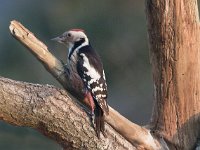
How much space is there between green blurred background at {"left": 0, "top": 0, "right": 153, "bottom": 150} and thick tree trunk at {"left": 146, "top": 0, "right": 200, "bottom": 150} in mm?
4161

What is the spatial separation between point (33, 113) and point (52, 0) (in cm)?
576

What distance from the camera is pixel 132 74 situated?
8391 millimetres

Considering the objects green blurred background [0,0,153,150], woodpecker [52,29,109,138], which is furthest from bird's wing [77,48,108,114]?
green blurred background [0,0,153,150]

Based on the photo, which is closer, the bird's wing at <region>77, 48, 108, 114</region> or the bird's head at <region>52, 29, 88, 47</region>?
the bird's wing at <region>77, 48, 108, 114</region>

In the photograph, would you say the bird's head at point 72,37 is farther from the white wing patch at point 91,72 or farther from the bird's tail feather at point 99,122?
the bird's tail feather at point 99,122

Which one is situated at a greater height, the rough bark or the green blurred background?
the rough bark

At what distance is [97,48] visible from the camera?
8.00 metres

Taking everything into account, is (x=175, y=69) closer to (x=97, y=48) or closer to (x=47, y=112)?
(x=47, y=112)

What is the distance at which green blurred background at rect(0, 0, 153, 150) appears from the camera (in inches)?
307

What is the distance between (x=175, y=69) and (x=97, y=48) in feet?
15.0

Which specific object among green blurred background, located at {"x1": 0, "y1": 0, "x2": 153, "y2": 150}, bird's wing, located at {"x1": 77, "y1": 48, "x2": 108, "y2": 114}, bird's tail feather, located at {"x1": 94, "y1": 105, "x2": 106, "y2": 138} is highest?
bird's wing, located at {"x1": 77, "y1": 48, "x2": 108, "y2": 114}

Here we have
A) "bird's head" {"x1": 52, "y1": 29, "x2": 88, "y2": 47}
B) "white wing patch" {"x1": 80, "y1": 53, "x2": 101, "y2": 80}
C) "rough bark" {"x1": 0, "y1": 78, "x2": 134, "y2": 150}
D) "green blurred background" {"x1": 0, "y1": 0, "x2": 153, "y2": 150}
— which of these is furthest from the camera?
"green blurred background" {"x1": 0, "y1": 0, "x2": 153, "y2": 150}

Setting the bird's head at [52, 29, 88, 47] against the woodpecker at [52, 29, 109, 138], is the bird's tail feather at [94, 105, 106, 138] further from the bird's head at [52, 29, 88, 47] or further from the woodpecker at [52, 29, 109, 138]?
the bird's head at [52, 29, 88, 47]

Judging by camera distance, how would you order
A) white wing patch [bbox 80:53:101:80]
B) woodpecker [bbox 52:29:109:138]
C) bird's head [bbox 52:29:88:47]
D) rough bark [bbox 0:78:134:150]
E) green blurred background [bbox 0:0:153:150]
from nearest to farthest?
1. rough bark [bbox 0:78:134:150]
2. woodpecker [bbox 52:29:109:138]
3. white wing patch [bbox 80:53:101:80]
4. bird's head [bbox 52:29:88:47]
5. green blurred background [bbox 0:0:153:150]
